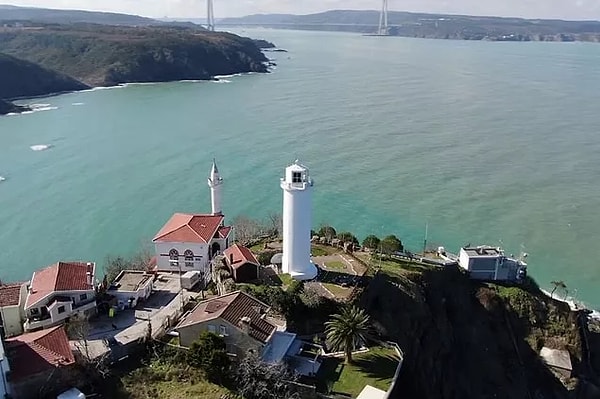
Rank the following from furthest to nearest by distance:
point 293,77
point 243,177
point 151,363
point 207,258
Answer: point 293,77 → point 243,177 → point 207,258 → point 151,363

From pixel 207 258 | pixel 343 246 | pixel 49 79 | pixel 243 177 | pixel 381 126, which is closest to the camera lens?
pixel 207 258

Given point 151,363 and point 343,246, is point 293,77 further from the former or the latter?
point 151,363

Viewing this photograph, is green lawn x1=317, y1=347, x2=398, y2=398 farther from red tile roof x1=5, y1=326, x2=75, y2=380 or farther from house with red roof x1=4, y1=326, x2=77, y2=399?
red tile roof x1=5, y1=326, x2=75, y2=380

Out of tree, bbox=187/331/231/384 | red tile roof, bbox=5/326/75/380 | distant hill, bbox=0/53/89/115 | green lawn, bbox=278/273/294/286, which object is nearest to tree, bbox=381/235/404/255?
green lawn, bbox=278/273/294/286

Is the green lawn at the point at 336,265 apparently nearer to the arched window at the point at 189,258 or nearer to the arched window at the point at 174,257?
the arched window at the point at 189,258

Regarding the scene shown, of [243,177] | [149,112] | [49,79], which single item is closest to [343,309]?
[243,177]

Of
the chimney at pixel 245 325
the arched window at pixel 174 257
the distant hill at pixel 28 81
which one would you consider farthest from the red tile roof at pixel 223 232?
the distant hill at pixel 28 81
